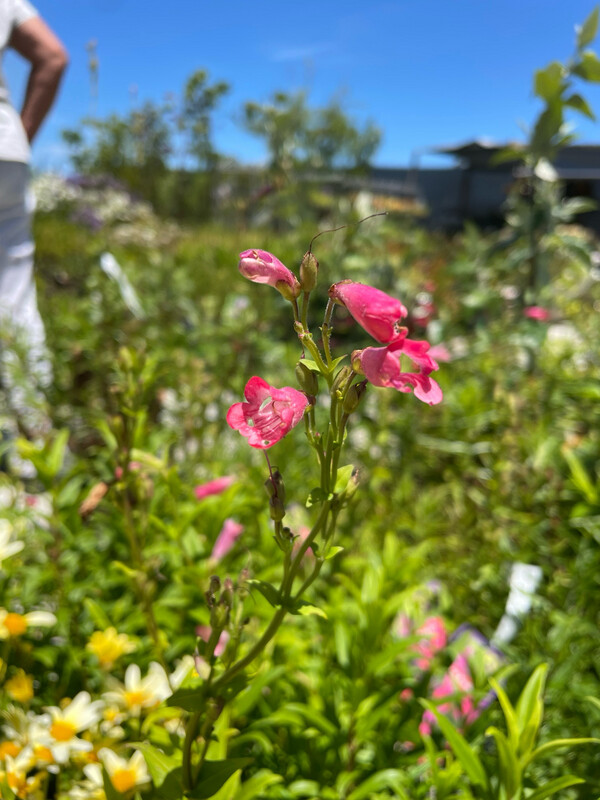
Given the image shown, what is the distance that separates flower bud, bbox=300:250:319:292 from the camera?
1.94ft

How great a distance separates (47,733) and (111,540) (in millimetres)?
567

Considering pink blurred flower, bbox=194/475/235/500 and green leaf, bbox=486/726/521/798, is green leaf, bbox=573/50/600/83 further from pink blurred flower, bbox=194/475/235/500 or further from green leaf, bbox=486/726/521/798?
green leaf, bbox=486/726/521/798

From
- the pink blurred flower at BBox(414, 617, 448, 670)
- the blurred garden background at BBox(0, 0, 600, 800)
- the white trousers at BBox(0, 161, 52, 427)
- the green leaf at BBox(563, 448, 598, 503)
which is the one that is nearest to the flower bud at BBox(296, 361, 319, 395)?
the blurred garden background at BBox(0, 0, 600, 800)

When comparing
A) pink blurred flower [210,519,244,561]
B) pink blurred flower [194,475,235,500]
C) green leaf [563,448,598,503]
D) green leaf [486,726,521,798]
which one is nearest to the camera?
green leaf [486,726,521,798]

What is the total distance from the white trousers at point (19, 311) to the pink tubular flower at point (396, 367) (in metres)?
1.92

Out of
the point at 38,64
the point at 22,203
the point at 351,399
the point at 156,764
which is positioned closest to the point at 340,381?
the point at 351,399

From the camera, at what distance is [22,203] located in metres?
2.65

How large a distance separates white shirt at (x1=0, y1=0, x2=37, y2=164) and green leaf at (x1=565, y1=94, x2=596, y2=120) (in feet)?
Result: 7.32

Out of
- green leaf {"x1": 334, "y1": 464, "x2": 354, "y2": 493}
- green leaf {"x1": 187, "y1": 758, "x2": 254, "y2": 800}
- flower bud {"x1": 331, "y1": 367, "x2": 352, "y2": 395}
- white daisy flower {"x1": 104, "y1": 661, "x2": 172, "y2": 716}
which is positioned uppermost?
flower bud {"x1": 331, "y1": 367, "x2": 352, "y2": 395}

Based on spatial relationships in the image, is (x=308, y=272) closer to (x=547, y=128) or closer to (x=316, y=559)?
(x=316, y=559)

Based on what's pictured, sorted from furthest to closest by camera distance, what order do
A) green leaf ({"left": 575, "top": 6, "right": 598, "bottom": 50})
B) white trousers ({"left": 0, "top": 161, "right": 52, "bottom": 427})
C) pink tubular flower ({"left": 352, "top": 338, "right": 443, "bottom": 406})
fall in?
1. white trousers ({"left": 0, "top": 161, "right": 52, "bottom": 427})
2. green leaf ({"left": 575, "top": 6, "right": 598, "bottom": 50})
3. pink tubular flower ({"left": 352, "top": 338, "right": 443, "bottom": 406})

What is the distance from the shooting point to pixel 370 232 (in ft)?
12.6

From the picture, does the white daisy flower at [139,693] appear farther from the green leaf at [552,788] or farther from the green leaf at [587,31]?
the green leaf at [587,31]

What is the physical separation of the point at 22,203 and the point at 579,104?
7.76ft
